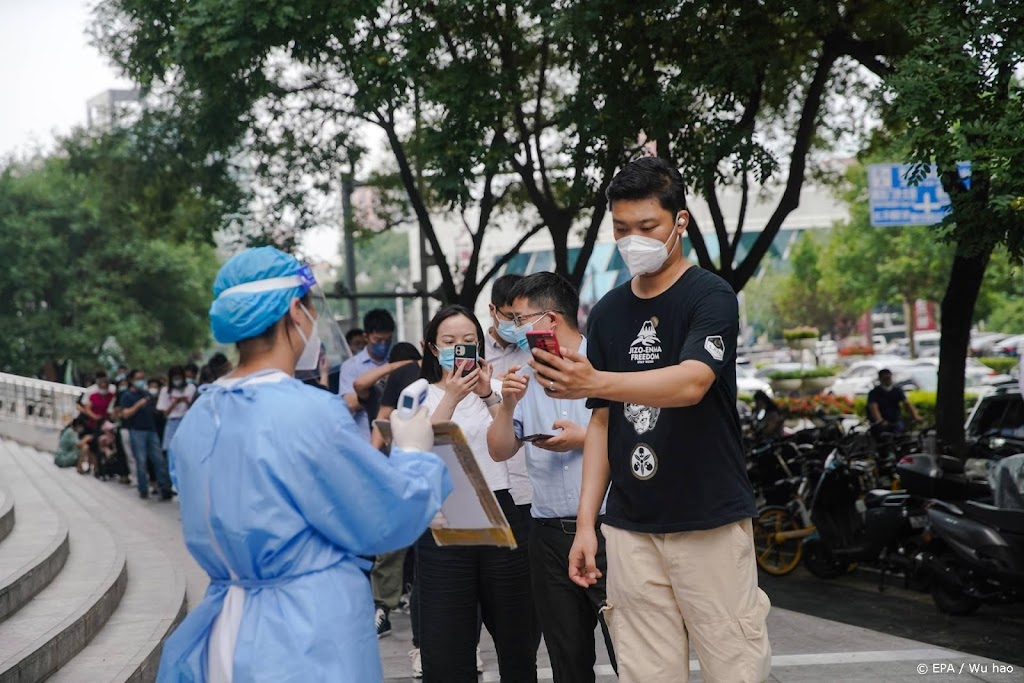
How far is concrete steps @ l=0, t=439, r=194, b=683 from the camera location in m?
5.71

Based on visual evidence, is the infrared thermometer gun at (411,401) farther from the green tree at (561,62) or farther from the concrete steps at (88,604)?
the green tree at (561,62)

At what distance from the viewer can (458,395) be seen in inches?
185

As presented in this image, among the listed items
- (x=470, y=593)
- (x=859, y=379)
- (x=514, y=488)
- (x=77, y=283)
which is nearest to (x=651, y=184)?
(x=514, y=488)

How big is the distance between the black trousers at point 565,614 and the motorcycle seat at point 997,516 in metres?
4.32

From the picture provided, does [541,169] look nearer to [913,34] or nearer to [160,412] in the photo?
[160,412]

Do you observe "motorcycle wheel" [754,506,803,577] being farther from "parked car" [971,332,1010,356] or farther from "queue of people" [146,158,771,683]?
"parked car" [971,332,1010,356]

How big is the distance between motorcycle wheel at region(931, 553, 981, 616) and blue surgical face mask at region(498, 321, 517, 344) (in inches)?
197

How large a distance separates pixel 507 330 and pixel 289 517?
2.42 metres

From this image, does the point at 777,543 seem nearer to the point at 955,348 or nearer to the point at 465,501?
the point at 955,348

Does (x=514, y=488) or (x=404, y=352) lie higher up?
(x=404, y=352)

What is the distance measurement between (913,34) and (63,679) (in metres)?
6.29

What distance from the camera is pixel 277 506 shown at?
2893 millimetres

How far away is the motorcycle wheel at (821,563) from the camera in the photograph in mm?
10766

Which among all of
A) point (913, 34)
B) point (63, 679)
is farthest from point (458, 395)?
point (913, 34)
